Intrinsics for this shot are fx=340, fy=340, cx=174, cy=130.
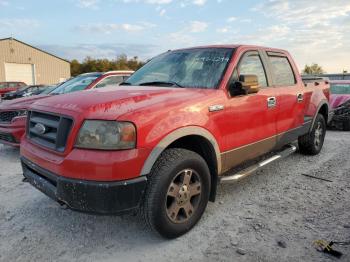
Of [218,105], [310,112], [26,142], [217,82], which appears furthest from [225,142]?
[310,112]

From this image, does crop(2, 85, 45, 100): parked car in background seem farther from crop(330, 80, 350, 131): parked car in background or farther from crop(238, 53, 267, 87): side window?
crop(238, 53, 267, 87): side window

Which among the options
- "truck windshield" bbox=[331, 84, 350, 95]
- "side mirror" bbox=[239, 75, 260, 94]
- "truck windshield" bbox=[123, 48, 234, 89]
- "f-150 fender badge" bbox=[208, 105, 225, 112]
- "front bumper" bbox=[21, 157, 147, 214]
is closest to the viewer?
"front bumper" bbox=[21, 157, 147, 214]

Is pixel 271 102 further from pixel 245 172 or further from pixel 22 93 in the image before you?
pixel 22 93

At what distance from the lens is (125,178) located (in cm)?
273

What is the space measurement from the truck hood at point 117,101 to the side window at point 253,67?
0.78 metres

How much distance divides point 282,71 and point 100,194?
11.6 feet

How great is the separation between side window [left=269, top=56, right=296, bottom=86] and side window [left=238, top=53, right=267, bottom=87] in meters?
0.31

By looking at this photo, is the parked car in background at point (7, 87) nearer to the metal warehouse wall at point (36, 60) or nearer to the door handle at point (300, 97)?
the metal warehouse wall at point (36, 60)

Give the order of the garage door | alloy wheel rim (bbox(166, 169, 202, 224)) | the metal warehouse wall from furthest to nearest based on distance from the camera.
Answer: the garage door → the metal warehouse wall → alloy wheel rim (bbox(166, 169, 202, 224))

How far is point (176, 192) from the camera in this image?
314cm

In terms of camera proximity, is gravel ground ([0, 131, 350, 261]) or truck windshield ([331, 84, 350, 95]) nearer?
gravel ground ([0, 131, 350, 261])

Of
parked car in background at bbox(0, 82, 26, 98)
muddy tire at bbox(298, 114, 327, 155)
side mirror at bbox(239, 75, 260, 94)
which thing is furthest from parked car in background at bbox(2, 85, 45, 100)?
side mirror at bbox(239, 75, 260, 94)

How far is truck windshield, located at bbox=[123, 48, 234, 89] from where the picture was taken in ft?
12.6

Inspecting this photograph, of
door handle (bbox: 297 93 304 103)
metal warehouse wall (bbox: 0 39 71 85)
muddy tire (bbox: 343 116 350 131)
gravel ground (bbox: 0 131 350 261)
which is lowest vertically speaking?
gravel ground (bbox: 0 131 350 261)
